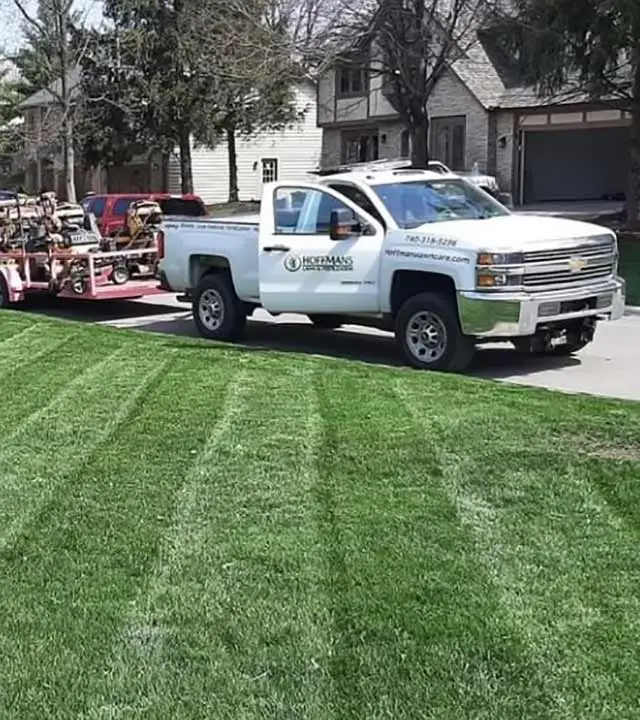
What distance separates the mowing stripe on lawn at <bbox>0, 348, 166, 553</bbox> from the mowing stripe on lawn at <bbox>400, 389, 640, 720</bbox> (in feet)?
7.32

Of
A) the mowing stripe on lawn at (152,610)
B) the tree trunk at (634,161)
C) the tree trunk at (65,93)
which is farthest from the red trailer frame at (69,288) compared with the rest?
the tree trunk at (65,93)

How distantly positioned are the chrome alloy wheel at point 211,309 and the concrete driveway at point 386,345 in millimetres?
435

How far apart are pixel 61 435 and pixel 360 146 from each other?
41115 mm

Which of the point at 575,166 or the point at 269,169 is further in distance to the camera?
the point at 269,169

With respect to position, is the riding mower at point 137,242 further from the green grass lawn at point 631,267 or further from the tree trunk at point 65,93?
the tree trunk at point 65,93

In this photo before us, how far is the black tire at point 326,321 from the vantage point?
13567mm

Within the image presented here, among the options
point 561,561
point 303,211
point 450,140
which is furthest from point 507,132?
point 561,561

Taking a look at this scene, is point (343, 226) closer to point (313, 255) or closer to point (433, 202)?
point (313, 255)

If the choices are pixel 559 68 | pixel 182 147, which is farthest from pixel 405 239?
pixel 182 147

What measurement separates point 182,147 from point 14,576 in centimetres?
3980

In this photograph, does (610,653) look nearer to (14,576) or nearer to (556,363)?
(14,576)

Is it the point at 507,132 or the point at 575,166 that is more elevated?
the point at 507,132

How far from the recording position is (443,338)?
1153cm

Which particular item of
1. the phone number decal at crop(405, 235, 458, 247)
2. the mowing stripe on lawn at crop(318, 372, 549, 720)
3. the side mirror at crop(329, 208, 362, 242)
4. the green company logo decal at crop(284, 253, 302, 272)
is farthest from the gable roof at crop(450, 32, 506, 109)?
the mowing stripe on lawn at crop(318, 372, 549, 720)
